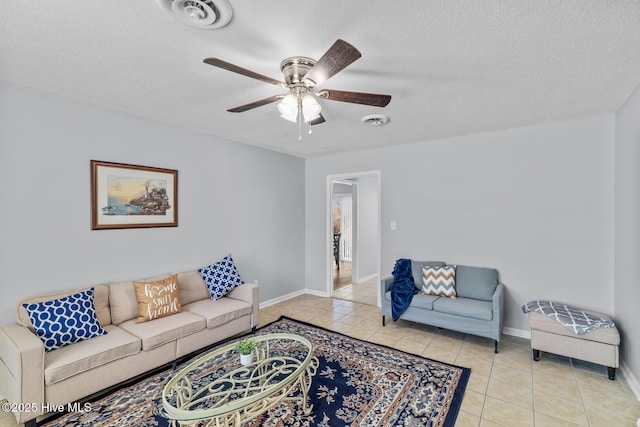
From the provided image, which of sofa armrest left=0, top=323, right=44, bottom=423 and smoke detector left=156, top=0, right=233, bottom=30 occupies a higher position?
smoke detector left=156, top=0, right=233, bottom=30

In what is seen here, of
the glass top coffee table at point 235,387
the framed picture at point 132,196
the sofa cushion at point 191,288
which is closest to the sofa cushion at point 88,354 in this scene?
the glass top coffee table at point 235,387

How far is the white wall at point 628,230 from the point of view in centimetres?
240

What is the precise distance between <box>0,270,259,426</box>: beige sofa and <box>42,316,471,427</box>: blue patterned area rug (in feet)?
0.57

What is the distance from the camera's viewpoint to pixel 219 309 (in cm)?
325

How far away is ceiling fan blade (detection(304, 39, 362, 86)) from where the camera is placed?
1.45 meters

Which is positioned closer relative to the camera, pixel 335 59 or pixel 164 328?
pixel 335 59

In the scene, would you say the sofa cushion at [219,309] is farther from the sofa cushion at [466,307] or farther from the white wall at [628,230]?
the white wall at [628,230]

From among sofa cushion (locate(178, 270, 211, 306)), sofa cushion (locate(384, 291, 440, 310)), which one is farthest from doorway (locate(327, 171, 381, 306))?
sofa cushion (locate(178, 270, 211, 306))

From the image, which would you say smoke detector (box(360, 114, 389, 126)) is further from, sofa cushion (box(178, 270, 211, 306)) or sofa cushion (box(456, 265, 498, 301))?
sofa cushion (box(178, 270, 211, 306))

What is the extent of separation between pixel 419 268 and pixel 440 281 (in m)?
0.34

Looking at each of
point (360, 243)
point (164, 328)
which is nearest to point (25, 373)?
point (164, 328)

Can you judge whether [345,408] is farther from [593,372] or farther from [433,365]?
[593,372]

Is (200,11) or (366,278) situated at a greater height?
(200,11)

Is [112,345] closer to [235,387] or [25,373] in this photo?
[25,373]
